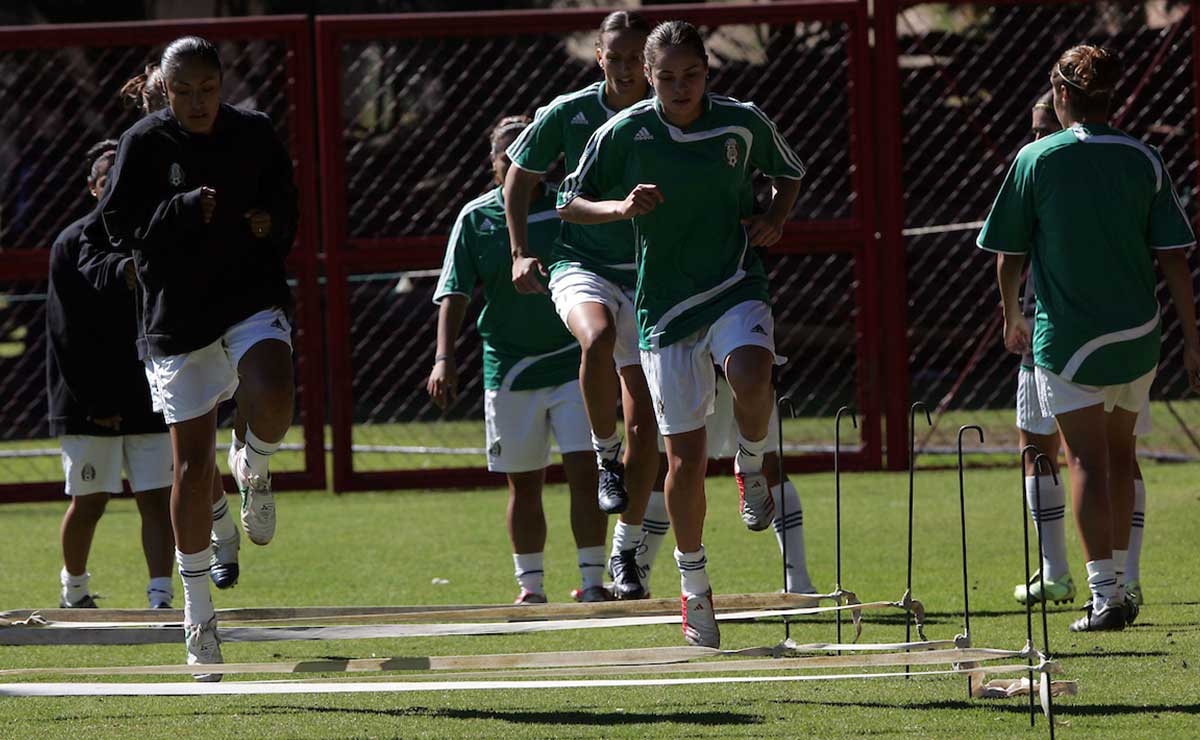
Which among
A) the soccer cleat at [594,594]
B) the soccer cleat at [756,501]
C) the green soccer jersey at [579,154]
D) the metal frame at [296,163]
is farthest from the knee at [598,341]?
the metal frame at [296,163]

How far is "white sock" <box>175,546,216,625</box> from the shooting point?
238 inches

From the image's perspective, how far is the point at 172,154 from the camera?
6.06 metres

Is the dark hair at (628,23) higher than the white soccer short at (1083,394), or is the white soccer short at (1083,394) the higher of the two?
the dark hair at (628,23)

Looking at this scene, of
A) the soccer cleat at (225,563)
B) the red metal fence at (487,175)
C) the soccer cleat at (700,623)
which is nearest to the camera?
the soccer cleat at (700,623)

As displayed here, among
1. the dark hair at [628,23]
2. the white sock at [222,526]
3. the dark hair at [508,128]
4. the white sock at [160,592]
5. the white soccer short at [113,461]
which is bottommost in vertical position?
the white sock at [160,592]

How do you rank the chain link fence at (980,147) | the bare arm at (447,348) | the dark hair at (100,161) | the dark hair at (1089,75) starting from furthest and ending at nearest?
the chain link fence at (980,147), the bare arm at (447,348), the dark hair at (100,161), the dark hair at (1089,75)

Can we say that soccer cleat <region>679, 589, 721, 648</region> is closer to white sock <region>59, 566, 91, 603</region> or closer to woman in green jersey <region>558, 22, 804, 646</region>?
woman in green jersey <region>558, 22, 804, 646</region>

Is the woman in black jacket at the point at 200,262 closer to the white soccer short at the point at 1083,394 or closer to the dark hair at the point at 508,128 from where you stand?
the dark hair at the point at 508,128

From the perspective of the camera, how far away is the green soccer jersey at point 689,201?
6125mm

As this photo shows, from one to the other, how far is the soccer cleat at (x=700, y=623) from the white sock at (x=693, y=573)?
0.02 metres

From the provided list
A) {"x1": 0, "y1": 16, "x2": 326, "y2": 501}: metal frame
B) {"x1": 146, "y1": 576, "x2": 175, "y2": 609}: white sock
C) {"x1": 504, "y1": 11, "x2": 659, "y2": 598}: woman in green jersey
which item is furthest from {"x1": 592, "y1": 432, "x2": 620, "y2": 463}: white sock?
{"x1": 0, "y1": 16, "x2": 326, "y2": 501}: metal frame

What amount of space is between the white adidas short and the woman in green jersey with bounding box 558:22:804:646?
1.64 meters

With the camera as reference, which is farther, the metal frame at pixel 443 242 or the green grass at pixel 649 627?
the metal frame at pixel 443 242

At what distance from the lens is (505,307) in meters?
8.17
